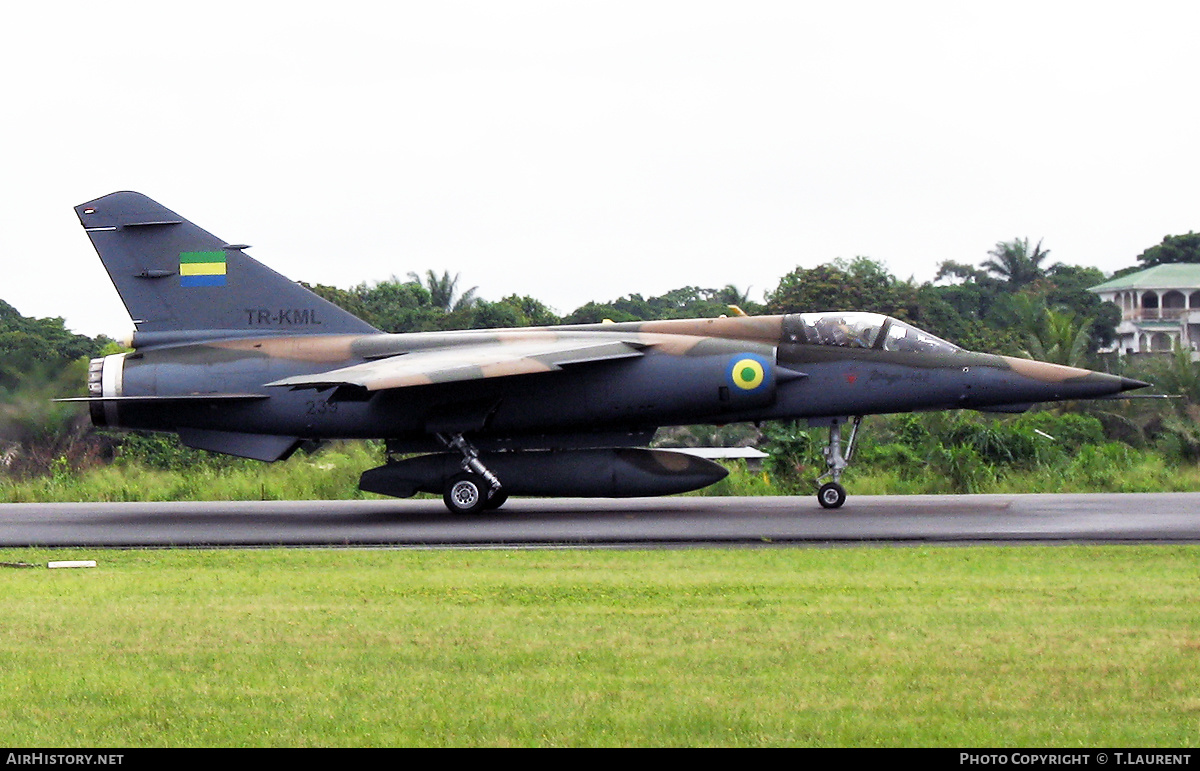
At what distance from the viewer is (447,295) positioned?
71500 millimetres

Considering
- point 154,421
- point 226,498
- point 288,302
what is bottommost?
point 226,498

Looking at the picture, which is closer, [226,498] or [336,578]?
[336,578]

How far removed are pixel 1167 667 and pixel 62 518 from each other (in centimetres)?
1565

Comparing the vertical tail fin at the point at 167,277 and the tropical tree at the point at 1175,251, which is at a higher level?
the tropical tree at the point at 1175,251

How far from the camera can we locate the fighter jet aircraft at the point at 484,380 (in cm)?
1802

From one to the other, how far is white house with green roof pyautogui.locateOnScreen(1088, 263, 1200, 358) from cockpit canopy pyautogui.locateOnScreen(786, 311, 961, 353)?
66440 millimetres

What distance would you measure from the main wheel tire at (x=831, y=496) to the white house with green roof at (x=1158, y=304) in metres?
67.4

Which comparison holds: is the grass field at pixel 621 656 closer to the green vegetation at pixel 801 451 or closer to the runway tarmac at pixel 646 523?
the runway tarmac at pixel 646 523

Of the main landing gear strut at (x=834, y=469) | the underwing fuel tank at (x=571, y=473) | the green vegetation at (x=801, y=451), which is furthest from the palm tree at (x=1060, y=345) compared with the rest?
the underwing fuel tank at (x=571, y=473)

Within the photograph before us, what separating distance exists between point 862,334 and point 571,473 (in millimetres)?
4231
